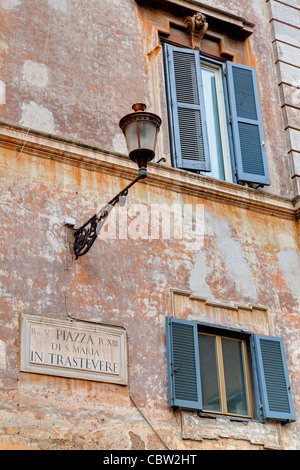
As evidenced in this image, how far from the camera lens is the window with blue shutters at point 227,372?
932 centimetres

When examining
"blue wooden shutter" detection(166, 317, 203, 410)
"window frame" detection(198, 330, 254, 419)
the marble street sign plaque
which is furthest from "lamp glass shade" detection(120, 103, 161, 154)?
"window frame" detection(198, 330, 254, 419)

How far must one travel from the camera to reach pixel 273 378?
9.89m

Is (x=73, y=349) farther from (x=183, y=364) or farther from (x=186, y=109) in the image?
(x=186, y=109)

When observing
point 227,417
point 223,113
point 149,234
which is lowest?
point 227,417

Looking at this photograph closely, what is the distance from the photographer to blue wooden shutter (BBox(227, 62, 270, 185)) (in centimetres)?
1124

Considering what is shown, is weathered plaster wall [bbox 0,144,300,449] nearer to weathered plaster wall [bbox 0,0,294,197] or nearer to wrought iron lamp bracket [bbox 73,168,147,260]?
wrought iron lamp bracket [bbox 73,168,147,260]

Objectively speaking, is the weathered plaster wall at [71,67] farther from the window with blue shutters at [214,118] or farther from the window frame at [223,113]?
the window frame at [223,113]

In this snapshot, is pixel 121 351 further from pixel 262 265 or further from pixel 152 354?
pixel 262 265

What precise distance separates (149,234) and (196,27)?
3.41 m

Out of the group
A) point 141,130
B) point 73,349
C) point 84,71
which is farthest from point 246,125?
Result: point 73,349

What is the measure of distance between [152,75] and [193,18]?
118cm
